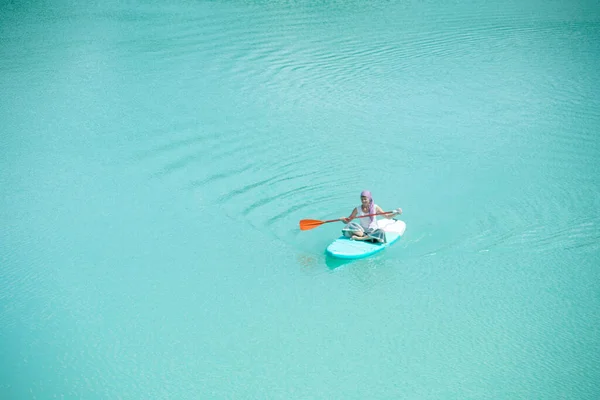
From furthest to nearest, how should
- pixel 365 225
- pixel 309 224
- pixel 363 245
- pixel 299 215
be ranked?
1. pixel 299 215
2. pixel 309 224
3. pixel 365 225
4. pixel 363 245

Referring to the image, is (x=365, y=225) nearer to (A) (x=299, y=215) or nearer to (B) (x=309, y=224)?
(B) (x=309, y=224)

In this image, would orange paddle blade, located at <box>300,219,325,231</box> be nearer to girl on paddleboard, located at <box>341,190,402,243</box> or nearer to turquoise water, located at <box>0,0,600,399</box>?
turquoise water, located at <box>0,0,600,399</box>

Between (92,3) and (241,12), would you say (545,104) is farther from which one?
(92,3)

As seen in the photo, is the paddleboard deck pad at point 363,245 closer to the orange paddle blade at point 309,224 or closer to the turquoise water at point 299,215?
the turquoise water at point 299,215

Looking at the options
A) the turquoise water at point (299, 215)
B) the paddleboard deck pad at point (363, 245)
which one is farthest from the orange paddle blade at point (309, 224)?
the paddleboard deck pad at point (363, 245)

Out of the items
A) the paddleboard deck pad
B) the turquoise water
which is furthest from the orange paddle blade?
the paddleboard deck pad

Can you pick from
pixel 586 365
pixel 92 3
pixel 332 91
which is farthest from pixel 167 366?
pixel 92 3

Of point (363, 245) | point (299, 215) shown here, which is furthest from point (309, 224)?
point (363, 245)
